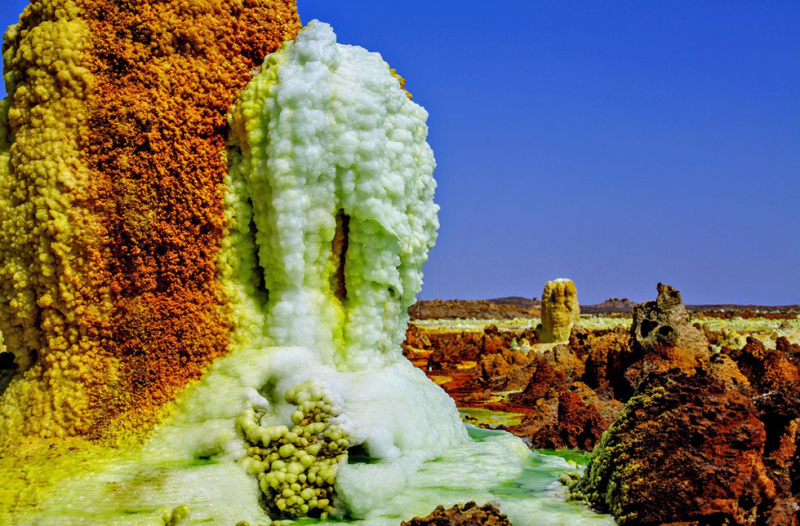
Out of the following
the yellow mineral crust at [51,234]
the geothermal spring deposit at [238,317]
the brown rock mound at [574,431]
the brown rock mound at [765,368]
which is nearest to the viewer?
the geothermal spring deposit at [238,317]

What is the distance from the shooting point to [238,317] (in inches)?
175

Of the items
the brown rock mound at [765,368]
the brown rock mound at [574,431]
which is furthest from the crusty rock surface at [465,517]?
the brown rock mound at [765,368]

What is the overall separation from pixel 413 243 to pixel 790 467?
237 centimetres

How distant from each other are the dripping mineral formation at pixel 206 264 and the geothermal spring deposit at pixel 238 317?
0.01 meters

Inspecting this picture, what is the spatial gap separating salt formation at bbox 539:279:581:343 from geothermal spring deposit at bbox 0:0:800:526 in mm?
13835

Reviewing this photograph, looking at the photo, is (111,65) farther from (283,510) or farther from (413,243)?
(283,510)

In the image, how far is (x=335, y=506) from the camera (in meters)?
3.76

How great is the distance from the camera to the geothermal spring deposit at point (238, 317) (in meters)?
3.66

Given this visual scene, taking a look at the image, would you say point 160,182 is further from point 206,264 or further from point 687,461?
point 687,461

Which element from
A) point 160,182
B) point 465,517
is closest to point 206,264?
point 160,182

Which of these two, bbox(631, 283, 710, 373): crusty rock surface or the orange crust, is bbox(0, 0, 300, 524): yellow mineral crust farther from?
bbox(631, 283, 710, 373): crusty rock surface

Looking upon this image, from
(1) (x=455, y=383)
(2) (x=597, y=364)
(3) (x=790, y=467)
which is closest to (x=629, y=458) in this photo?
(3) (x=790, y=467)

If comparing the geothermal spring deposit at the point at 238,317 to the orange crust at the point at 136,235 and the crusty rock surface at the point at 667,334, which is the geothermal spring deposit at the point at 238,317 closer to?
the orange crust at the point at 136,235

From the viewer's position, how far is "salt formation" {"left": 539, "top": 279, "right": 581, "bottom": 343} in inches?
719
